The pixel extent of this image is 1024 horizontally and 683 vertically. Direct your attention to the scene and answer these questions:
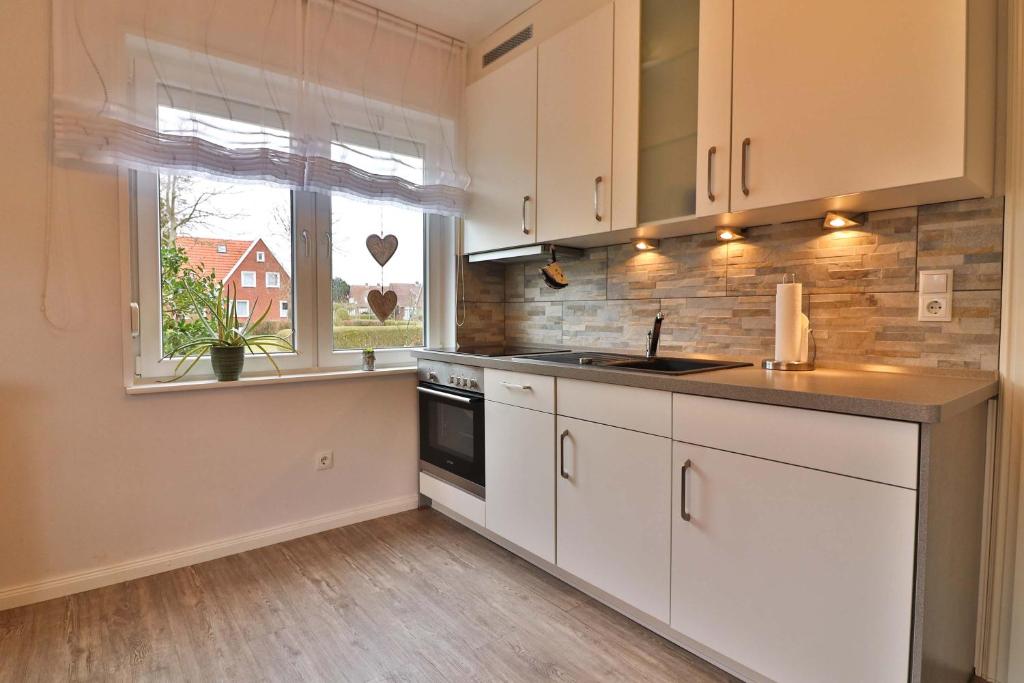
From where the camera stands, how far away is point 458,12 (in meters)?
2.67

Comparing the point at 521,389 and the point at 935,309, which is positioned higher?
the point at 935,309

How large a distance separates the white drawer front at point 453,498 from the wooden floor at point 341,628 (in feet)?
0.63

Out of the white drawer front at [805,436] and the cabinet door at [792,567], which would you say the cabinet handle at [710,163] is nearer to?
the white drawer front at [805,436]

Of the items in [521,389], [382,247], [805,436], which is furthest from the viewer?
[382,247]

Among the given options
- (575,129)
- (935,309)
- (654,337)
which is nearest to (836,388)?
(935,309)

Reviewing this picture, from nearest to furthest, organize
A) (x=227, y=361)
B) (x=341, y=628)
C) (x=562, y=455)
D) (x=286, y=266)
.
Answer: (x=341, y=628), (x=562, y=455), (x=227, y=361), (x=286, y=266)

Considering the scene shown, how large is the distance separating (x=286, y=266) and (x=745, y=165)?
2059mm

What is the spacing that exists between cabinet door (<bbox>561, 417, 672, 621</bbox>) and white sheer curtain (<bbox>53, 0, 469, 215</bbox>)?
1601mm

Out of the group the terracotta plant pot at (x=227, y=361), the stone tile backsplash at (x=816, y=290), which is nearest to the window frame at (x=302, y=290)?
the terracotta plant pot at (x=227, y=361)

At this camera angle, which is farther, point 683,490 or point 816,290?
point 816,290

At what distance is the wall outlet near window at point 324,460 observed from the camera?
2.67 meters

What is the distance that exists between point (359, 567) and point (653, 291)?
1.77 meters

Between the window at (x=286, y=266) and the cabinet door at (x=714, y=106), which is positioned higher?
the cabinet door at (x=714, y=106)

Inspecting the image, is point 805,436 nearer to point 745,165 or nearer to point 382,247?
point 745,165
